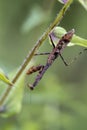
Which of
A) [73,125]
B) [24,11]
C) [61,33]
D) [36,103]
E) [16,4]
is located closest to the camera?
[61,33]

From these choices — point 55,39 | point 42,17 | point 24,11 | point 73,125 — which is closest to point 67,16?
point 24,11

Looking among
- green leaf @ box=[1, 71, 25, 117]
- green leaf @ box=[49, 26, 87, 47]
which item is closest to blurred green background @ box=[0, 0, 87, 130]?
green leaf @ box=[1, 71, 25, 117]

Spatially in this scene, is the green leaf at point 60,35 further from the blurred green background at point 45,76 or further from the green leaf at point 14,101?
the blurred green background at point 45,76

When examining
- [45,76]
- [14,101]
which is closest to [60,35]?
[14,101]

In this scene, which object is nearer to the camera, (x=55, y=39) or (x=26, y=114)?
(x=55, y=39)

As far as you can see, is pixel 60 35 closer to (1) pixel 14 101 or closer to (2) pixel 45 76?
(1) pixel 14 101

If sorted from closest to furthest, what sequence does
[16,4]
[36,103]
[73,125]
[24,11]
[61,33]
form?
1. [61,33]
2. [36,103]
3. [73,125]
4. [24,11]
5. [16,4]

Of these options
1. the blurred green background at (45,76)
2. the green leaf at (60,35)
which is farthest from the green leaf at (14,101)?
the green leaf at (60,35)

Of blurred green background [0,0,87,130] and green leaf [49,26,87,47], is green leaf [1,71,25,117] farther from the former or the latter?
green leaf [49,26,87,47]

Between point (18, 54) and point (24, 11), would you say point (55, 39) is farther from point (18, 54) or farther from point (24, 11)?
point (18, 54)
